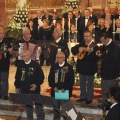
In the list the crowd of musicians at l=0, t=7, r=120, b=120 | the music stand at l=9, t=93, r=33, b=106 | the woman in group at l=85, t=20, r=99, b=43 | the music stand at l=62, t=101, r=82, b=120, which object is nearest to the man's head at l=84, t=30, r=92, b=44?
the crowd of musicians at l=0, t=7, r=120, b=120

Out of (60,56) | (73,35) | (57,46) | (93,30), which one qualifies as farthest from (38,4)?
(60,56)

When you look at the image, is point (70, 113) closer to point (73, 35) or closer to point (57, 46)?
point (57, 46)

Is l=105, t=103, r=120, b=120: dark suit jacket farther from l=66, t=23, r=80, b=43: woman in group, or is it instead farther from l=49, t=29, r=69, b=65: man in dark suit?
l=66, t=23, r=80, b=43: woman in group

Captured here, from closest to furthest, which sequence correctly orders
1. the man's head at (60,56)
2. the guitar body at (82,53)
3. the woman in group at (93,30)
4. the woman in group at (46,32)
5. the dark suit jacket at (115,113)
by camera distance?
the dark suit jacket at (115,113) < the man's head at (60,56) < the guitar body at (82,53) < the woman in group at (93,30) < the woman in group at (46,32)

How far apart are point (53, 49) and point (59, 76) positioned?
184 cm

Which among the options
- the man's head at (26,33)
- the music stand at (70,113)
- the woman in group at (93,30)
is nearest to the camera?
the music stand at (70,113)

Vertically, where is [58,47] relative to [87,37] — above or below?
below

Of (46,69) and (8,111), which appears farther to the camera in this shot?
(46,69)

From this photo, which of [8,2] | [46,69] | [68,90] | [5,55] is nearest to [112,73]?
[68,90]

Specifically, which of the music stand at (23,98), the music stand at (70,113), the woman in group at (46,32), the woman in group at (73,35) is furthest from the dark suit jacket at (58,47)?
the music stand at (70,113)

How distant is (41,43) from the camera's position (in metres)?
11.7

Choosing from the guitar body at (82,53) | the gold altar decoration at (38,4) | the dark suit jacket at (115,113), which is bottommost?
the dark suit jacket at (115,113)

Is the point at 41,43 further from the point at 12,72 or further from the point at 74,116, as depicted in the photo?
the point at 74,116

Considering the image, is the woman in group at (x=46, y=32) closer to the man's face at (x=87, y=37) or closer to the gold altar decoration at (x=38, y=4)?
the man's face at (x=87, y=37)
